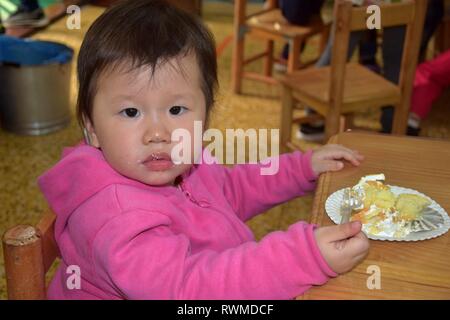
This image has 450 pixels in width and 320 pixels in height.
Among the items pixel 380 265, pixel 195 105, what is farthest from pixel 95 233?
pixel 380 265

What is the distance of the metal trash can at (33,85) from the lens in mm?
2797

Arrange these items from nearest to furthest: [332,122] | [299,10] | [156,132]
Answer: [156,132], [332,122], [299,10]

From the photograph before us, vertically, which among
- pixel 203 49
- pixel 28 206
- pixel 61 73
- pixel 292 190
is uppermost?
pixel 203 49

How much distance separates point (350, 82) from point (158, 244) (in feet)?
6.12

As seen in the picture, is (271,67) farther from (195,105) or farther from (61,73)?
(195,105)

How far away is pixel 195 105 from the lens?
0.88 meters

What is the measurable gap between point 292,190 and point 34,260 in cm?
51

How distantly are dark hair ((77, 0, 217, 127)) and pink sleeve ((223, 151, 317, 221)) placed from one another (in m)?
0.25

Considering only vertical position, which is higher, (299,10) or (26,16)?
(299,10)

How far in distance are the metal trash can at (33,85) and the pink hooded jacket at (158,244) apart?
196 cm

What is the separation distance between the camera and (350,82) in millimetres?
2494

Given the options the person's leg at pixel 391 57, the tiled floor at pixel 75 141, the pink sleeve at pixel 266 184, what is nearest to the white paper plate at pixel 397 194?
the pink sleeve at pixel 266 184

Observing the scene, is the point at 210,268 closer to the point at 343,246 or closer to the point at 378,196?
the point at 343,246

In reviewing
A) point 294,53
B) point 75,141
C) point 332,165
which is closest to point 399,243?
point 332,165
